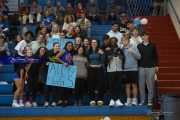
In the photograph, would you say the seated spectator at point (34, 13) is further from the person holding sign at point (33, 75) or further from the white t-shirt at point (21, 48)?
the person holding sign at point (33, 75)

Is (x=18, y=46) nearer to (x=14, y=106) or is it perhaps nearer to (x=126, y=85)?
(x=14, y=106)

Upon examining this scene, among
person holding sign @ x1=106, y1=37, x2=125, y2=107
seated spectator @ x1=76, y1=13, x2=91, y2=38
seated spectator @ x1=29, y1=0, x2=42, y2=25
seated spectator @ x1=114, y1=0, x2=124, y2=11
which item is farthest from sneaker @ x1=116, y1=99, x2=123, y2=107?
seated spectator @ x1=114, y1=0, x2=124, y2=11

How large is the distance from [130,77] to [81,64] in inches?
54.8

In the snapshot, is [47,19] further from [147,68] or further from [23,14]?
[147,68]

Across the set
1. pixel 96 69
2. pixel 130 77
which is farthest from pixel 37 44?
pixel 130 77

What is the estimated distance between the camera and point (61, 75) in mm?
11352

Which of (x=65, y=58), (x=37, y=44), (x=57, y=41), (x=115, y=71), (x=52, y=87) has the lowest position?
(x=52, y=87)

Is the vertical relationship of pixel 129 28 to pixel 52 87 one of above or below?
above

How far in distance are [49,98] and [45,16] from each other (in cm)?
541

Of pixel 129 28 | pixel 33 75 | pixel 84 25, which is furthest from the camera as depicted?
pixel 84 25

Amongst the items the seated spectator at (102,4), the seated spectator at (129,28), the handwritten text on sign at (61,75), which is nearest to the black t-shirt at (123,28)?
the seated spectator at (129,28)

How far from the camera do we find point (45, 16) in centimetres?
1611

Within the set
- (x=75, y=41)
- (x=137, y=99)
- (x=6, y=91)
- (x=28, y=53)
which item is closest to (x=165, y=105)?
(x=137, y=99)

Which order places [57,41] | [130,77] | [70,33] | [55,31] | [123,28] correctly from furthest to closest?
1. [123,28]
2. [55,31]
3. [70,33]
4. [57,41]
5. [130,77]
